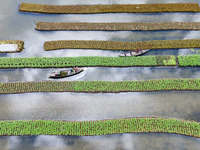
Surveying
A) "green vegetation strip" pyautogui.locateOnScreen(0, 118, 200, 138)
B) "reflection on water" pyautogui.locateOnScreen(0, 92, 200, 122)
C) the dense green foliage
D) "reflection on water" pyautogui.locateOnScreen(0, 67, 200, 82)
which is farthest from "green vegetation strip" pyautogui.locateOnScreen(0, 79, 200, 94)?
"green vegetation strip" pyautogui.locateOnScreen(0, 118, 200, 138)

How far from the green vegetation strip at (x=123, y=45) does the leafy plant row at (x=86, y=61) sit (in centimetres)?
143

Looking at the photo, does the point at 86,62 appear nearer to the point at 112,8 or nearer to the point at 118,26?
the point at 118,26

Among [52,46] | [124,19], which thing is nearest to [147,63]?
[124,19]

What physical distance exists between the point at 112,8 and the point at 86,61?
8.55 metres

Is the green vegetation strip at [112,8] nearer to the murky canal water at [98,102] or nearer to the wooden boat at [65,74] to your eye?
the murky canal water at [98,102]

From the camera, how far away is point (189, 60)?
16562 mm

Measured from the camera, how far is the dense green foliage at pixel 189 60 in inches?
647

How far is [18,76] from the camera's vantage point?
1642cm

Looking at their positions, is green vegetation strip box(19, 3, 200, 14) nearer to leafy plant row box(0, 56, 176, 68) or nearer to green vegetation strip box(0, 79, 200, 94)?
leafy plant row box(0, 56, 176, 68)

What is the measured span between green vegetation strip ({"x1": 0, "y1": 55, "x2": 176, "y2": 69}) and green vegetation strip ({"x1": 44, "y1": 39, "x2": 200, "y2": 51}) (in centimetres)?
142

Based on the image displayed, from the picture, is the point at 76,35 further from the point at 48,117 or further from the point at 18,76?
the point at 48,117

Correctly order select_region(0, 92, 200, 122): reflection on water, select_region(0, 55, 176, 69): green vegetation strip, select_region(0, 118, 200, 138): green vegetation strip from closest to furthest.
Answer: select_region(0, 118, 200, 138): green vegetation strip → select_region(0, 92, 200, 122): reflection on water → select_region(0, 55, 176, 69): green vegetation strip

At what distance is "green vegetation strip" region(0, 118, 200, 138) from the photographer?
13.7 meters

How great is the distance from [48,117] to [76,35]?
9.75m
